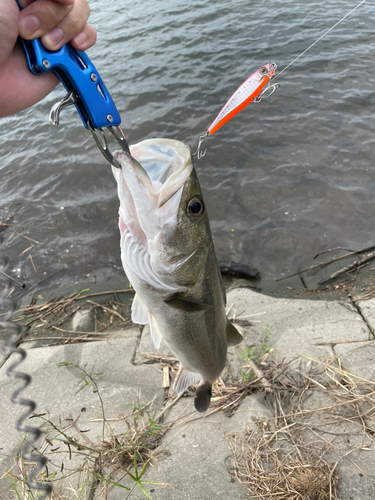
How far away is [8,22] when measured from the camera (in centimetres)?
131

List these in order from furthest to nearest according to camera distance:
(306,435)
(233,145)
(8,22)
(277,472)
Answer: (233,145)
(306,435)
(277,472)
(8,22)

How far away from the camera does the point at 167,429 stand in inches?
111

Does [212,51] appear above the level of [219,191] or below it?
above

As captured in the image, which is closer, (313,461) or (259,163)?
(313,461)

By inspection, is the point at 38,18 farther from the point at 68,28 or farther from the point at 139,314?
the point at 139,314

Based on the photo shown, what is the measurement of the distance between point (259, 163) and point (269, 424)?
17.6 feet

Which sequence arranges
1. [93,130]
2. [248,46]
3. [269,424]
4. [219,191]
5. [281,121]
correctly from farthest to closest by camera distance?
[248,46], [281,121], [219,191], [269,424], [93,130]

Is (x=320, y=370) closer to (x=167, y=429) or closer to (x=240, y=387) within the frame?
(x=240, y=387)

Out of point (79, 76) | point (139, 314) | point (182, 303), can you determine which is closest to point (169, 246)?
point (182, 303)

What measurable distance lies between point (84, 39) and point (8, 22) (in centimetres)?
33

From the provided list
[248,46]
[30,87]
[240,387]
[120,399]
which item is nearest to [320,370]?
[240,387]

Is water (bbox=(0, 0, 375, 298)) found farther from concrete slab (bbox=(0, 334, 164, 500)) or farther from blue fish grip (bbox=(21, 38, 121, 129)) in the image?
blue fish grip (bbox=(21, 38, 121, 129))

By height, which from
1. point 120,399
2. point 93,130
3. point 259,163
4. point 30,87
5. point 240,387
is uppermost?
point 30,87

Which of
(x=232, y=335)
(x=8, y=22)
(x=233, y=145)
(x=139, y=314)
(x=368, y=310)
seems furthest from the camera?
(x=233, y=145)
